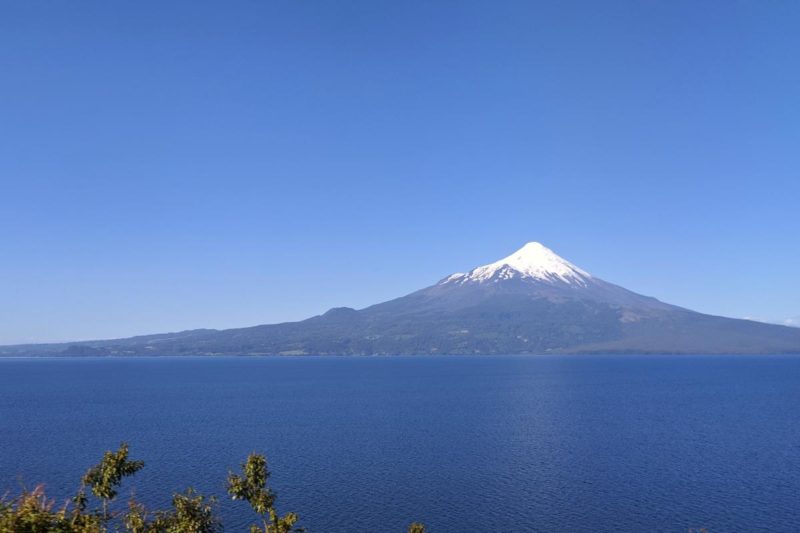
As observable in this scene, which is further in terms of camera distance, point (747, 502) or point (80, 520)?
point (747, 502)

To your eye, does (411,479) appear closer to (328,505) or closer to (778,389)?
(328,505)

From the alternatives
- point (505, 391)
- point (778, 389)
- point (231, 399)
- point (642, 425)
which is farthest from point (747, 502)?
point (778, 389)

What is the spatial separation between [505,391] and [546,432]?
76411 mm

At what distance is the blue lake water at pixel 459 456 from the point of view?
64438 mm

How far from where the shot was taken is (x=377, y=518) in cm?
6228

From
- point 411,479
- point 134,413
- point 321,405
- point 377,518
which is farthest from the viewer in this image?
point 321,405

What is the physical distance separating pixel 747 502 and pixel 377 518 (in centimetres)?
4081

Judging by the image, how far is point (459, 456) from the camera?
91.8m

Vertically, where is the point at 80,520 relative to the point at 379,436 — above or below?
above

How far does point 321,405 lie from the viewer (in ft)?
511

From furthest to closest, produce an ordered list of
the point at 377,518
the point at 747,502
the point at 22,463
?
the point at 22,463
the point at 747,502
the point at 377,518

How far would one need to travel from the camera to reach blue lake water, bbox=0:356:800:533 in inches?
2537

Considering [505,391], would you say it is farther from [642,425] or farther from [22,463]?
[22,463]

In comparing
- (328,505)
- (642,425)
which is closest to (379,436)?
(328,505)
